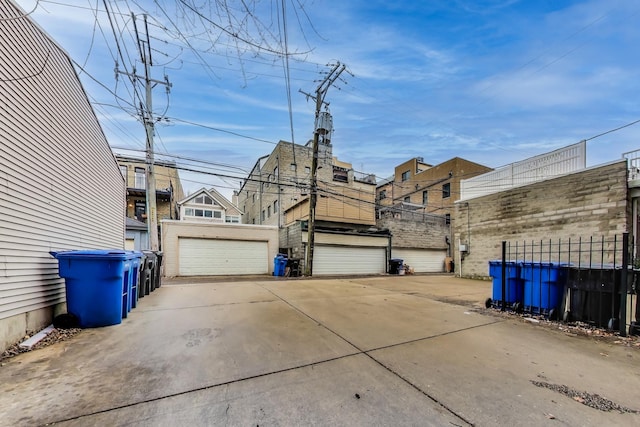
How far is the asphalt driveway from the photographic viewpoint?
181cm

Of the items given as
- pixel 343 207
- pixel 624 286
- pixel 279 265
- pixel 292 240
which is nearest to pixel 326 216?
pixel 343 207

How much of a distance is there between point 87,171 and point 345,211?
13.4m

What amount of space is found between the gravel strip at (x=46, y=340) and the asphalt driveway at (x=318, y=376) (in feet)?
0.45

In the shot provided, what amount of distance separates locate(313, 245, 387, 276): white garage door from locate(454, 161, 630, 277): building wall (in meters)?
4.25

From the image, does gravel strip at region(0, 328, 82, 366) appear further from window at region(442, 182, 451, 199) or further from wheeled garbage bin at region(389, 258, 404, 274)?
window at region(442, 182, 451, 199)

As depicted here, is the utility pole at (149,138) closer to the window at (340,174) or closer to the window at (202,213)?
the window at (202,213)

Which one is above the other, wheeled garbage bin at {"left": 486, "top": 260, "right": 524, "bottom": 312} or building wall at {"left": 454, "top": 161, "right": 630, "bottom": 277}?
building wall at {"left": 454, "top": 161, "right": 630, "bottom": 277}

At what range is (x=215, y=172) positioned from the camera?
36.3ft

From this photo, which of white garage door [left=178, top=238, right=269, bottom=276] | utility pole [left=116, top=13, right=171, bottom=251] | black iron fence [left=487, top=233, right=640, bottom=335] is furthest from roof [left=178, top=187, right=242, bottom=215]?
black iron fence [left=487, top=233, right=640, bottom=335]

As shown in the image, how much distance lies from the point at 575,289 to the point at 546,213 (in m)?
6.90

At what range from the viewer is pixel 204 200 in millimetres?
20250

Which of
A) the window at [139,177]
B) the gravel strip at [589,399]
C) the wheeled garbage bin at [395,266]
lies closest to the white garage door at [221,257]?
the wheeled garbage bin at [395,266]

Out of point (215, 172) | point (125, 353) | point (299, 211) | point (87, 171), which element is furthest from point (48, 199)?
point (299, 211)

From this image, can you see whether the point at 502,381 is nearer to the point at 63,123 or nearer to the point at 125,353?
the point at 125,353
